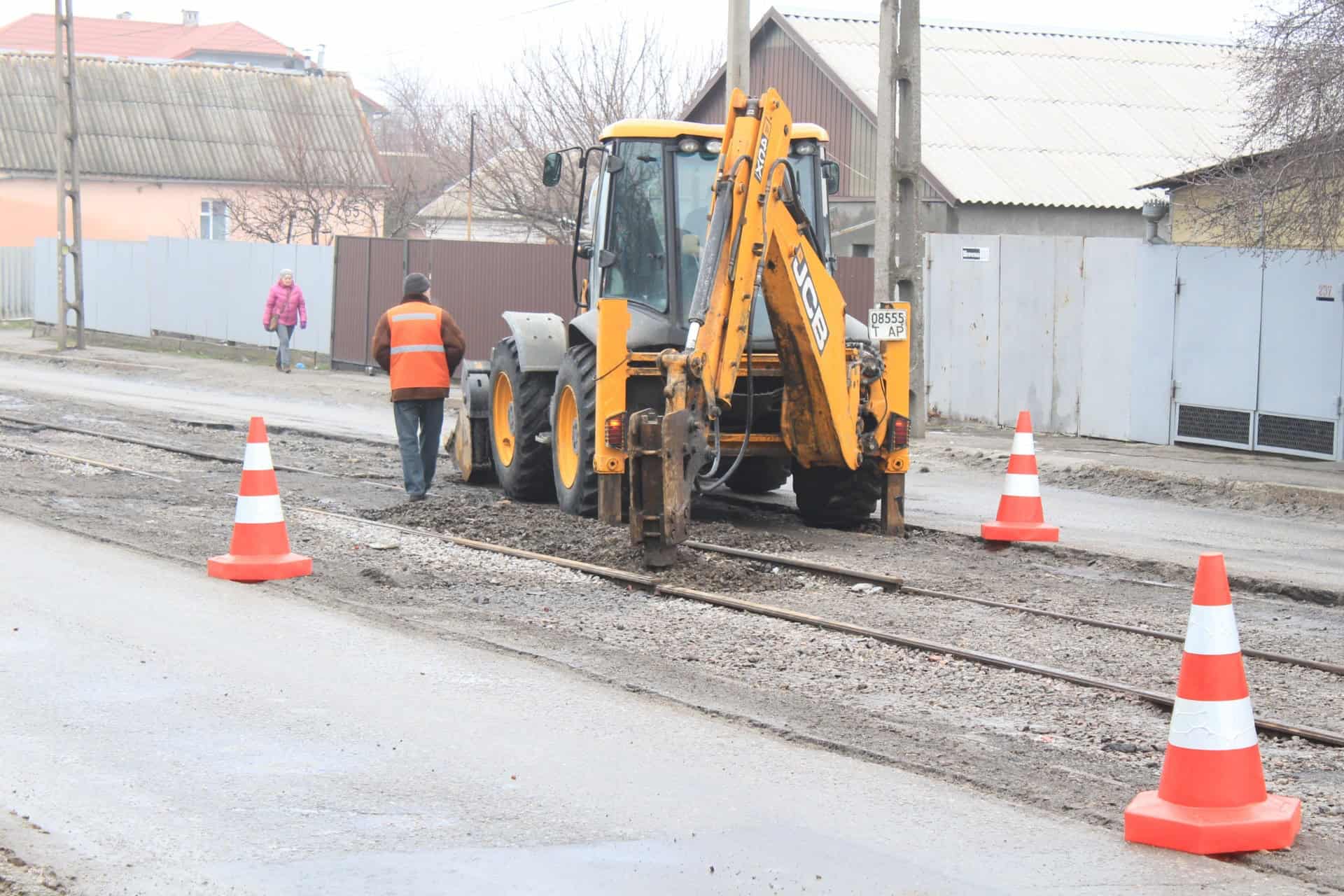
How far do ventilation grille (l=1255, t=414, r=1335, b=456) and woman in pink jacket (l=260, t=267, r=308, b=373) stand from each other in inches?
697

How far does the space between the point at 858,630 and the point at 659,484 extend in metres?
2.02

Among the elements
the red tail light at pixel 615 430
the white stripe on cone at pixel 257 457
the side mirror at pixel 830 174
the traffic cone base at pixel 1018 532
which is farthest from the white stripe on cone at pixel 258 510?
the side mirror at pixel 830 174

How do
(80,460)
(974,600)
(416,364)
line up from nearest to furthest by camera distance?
(974,600) < (416,364) < (80,460)

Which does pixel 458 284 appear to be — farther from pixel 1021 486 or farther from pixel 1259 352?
pixel 1021 486

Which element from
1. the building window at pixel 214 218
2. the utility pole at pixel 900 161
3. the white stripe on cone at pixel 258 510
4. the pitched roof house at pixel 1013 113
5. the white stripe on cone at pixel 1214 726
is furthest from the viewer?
the building window at pixel 214 218

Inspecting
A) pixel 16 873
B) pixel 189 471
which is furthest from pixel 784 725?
pixel 189 471

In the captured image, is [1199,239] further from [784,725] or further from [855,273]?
[784,725]

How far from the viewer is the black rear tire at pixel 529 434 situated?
43.4 feet

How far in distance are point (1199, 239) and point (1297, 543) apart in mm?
9105

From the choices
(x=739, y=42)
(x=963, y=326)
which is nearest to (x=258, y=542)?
(x=739, y=42)

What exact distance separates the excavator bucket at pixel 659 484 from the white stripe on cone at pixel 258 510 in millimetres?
2075

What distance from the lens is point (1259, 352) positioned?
17922 millimetres

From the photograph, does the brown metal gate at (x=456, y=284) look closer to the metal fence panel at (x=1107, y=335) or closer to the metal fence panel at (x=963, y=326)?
the metal fence panel at (x=963, y=326)

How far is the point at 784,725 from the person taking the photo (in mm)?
6766
